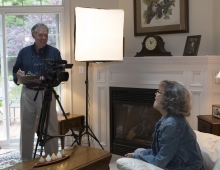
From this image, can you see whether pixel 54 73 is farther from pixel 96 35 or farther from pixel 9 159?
pixel 9 159

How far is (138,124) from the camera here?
3547 mm

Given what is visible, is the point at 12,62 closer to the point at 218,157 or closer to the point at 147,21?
the point at 147,21

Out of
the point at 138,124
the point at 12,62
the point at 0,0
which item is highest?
→ the point at 0,0

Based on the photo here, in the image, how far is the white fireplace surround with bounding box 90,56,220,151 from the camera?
294 cm

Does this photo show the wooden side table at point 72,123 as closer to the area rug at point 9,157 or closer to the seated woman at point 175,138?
the area rug at point 9,157

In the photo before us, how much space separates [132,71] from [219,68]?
39.3 inches

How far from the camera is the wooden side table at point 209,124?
7.98 feet

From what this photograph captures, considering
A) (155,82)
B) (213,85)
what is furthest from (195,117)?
(155,82)

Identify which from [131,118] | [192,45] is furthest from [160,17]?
[131,118]

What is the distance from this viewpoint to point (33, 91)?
286 cm

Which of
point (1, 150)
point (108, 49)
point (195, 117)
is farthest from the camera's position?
point (1, 150)

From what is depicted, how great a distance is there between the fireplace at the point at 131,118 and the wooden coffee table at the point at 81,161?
1273 millimetres

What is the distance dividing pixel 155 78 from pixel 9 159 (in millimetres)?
1997

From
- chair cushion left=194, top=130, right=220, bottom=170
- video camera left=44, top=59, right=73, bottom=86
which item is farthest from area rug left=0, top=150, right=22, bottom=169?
chair cushion left=194, top=130, right=220, bottom=170
